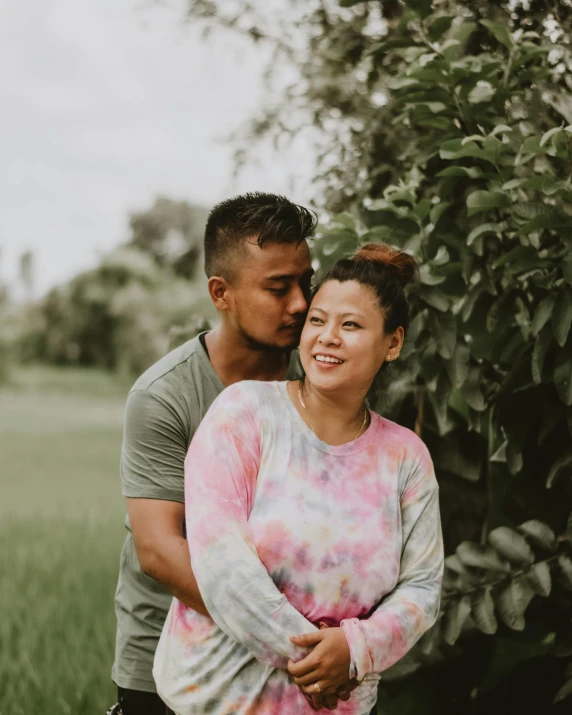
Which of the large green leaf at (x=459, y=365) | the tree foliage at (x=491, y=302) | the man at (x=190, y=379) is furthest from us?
the large green leaf at (x=459, y=365)

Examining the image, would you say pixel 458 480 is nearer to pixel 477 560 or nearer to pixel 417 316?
pixel 477 560

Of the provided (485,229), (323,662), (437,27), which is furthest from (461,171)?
(323,662)

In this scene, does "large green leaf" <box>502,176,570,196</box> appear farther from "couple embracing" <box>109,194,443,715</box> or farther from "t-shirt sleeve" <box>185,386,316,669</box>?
"t-shirt sleeve" <box>185,386,316,669</box>

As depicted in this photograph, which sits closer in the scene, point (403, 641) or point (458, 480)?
point (403, 641)

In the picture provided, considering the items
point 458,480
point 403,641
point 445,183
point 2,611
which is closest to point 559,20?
point 445,183

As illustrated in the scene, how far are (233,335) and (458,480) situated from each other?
1038 millimetres

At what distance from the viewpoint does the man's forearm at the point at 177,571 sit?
1.55 meters

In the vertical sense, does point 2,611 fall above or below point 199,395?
below

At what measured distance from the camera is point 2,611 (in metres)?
4.34

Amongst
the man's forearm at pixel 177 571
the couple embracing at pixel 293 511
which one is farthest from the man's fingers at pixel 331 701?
the man's forearm at pixel 177 571

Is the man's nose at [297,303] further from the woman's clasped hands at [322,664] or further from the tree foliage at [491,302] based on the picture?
the woman's clasped hands at [322,664]

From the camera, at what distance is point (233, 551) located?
1397mm

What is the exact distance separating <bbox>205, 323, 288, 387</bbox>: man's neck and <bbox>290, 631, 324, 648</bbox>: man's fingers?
64 centimetres

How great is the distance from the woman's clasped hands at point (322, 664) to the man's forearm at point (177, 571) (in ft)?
0.71
